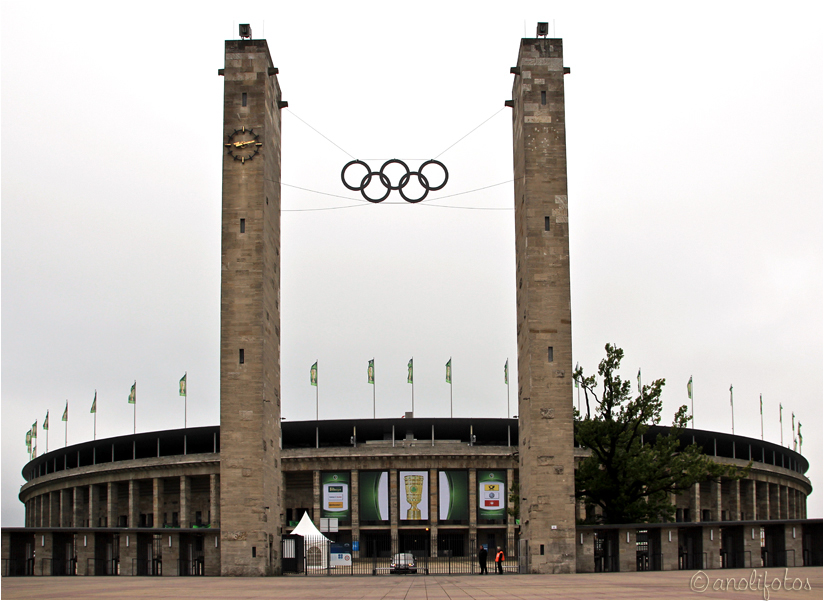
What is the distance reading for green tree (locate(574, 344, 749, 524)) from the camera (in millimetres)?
57312

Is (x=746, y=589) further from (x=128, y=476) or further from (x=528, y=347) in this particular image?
(x=128, y=476)

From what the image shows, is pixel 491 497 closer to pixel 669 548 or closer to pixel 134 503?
pixel 134 503

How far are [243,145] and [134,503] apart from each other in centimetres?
5267

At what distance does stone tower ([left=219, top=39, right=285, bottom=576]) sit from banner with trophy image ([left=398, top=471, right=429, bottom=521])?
35.6 meters

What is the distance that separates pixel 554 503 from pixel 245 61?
94.3ft

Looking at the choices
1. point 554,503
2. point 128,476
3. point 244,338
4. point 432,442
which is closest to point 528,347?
point 554,503

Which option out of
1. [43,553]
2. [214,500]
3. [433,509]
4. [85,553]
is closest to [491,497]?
[433,509]

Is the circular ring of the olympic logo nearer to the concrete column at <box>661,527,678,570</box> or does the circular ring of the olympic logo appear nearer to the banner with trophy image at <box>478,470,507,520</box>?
the concrete column at <box>661,527,678,570</box>

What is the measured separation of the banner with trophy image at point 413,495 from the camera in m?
89.4

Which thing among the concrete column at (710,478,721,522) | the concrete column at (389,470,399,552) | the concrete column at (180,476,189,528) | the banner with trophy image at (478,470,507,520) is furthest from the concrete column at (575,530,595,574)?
the concrete column at (180,476,189,528)

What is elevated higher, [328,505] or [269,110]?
[269,110]

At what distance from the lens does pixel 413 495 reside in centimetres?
8969

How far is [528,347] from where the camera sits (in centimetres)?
5141

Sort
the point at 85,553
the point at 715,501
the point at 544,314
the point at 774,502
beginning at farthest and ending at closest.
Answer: the point at 774,502 → the point at 715,501 → the point at 85,553 → the point at 544,314
